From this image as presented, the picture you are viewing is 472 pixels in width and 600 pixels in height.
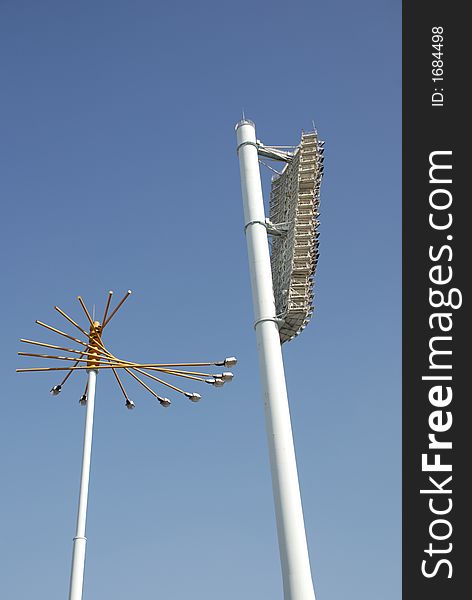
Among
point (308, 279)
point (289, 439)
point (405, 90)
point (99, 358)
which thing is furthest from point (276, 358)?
point (99, 358)

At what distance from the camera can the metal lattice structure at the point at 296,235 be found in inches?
1385

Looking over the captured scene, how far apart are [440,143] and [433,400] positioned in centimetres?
828

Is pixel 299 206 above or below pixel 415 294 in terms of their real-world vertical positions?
above

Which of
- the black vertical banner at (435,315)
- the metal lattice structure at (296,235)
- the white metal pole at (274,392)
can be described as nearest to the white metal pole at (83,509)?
the black vertical banner at (435,315)

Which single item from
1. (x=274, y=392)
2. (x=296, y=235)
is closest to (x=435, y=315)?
(x=274, y=392)

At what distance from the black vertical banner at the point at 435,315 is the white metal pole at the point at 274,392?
7.06 meters

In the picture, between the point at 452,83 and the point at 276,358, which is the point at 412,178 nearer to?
the point at 452,83

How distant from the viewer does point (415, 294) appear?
22.5m

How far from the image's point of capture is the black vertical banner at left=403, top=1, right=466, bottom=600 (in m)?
20.6

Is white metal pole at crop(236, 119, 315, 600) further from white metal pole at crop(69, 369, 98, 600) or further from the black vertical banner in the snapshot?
white metal pole at crop(69, 369, 98, 600)

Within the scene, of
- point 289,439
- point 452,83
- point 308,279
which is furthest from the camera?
point 308,279

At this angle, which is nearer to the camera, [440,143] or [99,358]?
[99,358]

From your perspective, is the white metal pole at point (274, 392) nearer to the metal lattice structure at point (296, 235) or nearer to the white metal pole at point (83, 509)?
the metal lattice structure at point (296, 235)

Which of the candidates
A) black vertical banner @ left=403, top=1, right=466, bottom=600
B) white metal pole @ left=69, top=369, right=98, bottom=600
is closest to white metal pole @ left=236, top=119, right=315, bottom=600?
black vertical banner @ left=403, top=1, right=466, bottom=600
